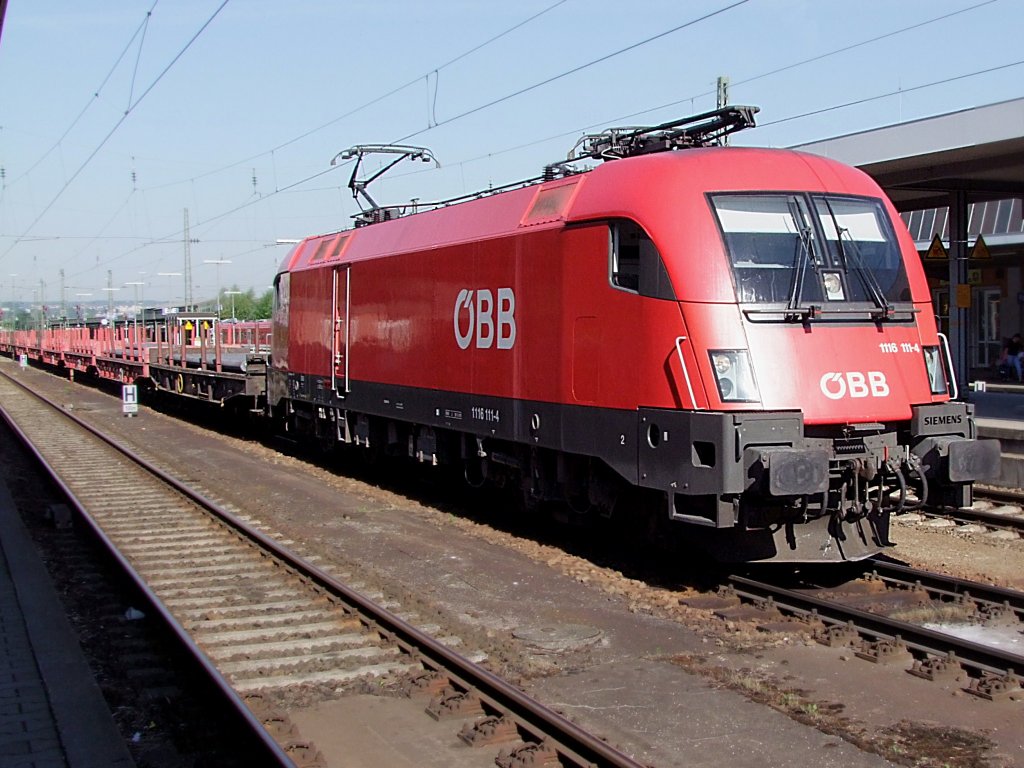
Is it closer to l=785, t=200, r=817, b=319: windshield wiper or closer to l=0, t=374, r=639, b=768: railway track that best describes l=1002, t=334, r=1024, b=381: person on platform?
l=0, t=374, r=639, b=768: railway track

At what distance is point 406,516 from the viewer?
42.5 ft

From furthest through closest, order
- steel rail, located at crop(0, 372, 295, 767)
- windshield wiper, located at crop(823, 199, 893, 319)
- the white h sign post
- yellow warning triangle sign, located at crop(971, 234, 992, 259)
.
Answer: the white h sign post, yellow warning triangle sign, located at crop(971, 234, 992, 259), windshield wiper, located at crop(823, 199, 893, 319), steel rail, located at crop(0, 372, 295, 767)

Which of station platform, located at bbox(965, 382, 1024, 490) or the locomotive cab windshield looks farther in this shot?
station platform, located at bbox(965, 382, 1024, 490)

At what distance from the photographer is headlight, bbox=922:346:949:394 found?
8961mm

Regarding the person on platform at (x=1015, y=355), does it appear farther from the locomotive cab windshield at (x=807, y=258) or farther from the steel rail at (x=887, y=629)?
the steel rail at (x=887, y=629)

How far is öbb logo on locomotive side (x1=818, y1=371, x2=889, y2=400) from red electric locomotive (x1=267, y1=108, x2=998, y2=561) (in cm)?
1

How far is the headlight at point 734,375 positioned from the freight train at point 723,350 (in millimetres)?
15

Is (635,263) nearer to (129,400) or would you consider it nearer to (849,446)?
(849,446)

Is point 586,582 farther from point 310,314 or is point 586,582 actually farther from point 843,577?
point 310,314

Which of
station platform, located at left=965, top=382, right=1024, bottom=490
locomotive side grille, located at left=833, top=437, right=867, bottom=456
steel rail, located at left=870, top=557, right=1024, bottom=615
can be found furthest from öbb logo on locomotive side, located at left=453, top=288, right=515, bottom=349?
station platform, located at left=965, top=382, right=1024, bottom=490

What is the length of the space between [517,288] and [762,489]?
356 centimetres

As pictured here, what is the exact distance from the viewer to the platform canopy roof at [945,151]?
1473cm

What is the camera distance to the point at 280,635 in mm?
7777

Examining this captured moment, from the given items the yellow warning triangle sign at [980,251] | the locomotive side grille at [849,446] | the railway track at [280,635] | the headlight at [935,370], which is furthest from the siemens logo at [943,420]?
the yellow warning triangle sign at [980,251]
